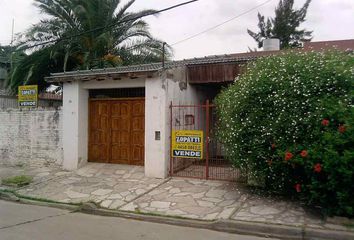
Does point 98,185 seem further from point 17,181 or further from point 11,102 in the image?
point 11,102

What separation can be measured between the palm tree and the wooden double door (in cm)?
452

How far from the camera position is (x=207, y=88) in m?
13.4

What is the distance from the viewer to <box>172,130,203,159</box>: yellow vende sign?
998cm

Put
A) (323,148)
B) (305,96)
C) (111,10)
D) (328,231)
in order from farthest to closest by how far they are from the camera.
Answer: (111,10) → (305,96) → (323,148) → (328,231)

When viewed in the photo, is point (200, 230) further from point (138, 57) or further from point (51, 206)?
point (138, 57)

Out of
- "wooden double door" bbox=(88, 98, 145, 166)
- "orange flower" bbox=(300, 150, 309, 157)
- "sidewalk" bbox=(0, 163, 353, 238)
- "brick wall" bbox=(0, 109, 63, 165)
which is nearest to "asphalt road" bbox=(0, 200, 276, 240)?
"sidewalk" bbox=(0, 163, 353, 238)

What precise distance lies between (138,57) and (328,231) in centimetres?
1262

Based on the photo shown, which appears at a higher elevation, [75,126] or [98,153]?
[75,126]

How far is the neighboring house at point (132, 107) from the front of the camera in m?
10.5

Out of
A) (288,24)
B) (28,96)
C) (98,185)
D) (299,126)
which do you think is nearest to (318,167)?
(299,126)

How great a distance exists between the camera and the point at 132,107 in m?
11.6

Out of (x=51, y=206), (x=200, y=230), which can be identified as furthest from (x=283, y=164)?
(x=51, y=206)

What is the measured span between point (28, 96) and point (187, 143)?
658 centimetres

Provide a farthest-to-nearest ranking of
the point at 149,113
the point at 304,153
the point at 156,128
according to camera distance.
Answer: the point at 149,113 < the point at 156,128 < the point at 304,153
